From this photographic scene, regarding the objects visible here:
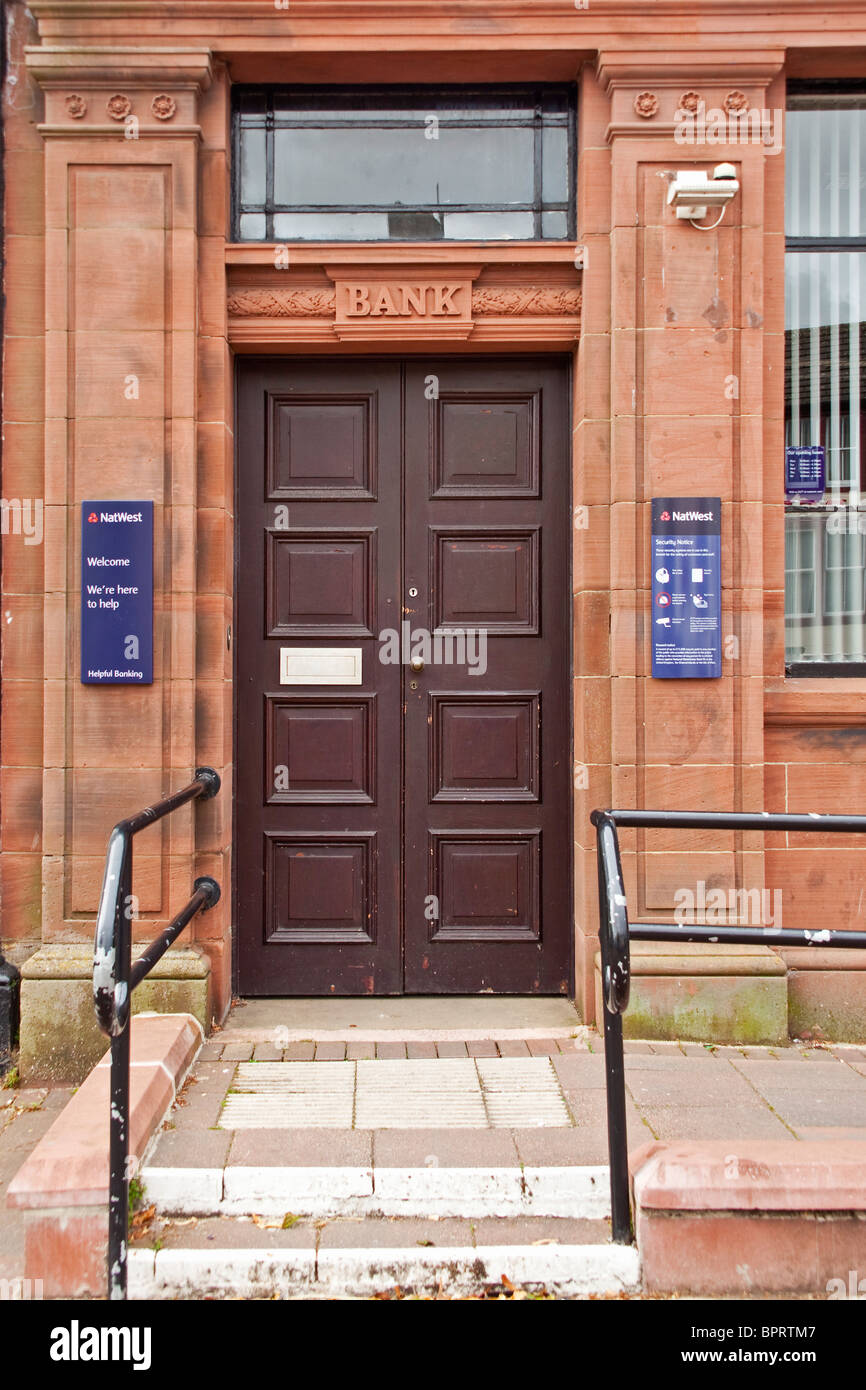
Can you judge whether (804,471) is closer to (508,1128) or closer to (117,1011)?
(508,1128)

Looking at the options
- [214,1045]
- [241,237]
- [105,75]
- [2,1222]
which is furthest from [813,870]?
[105,75]

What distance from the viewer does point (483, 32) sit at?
4.57 metres

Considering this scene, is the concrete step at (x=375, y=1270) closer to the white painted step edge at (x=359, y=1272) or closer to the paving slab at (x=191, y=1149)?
the white painted step edge at (x=359, y=1272)

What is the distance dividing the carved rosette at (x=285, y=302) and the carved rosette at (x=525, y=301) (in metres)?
0.70

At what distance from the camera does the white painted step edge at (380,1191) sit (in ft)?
10.8

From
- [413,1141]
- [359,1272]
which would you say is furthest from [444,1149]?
[359,1272]

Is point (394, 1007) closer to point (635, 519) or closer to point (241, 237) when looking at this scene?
point (635, 519)

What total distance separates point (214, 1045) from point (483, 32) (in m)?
4.65

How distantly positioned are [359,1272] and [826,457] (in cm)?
411

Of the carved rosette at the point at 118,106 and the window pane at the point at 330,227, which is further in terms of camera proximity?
the window pane at the point at 330,227

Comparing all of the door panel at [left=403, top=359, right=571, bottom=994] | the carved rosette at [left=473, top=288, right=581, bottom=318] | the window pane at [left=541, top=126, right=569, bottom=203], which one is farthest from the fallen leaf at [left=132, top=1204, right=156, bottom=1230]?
the window pane at [left=541, top=126, right=569, bottom=203]

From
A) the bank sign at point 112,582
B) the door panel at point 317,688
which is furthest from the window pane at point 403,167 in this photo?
the bank sign at point 112,582

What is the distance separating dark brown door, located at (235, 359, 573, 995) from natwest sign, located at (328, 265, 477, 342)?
25 cm

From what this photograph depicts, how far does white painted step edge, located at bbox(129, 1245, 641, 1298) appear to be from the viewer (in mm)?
3018
